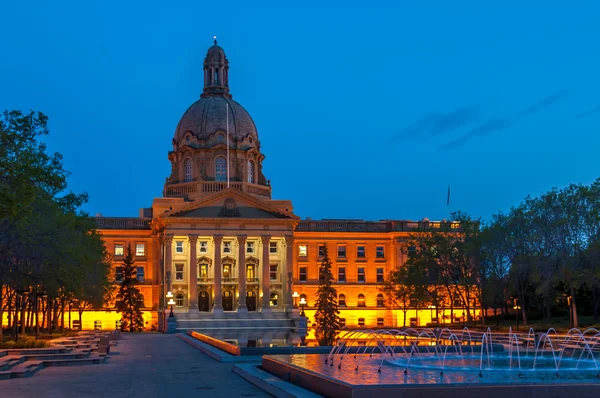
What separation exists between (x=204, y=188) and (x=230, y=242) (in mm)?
10592

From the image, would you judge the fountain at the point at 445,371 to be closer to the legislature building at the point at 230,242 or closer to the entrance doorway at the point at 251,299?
the legislature building at the point at 230,242

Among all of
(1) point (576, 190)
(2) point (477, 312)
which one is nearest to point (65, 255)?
(1) point (576, 190)

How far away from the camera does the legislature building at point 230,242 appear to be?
96.4 metres

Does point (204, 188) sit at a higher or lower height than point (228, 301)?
higher

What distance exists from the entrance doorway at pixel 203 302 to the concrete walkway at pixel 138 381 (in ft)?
215

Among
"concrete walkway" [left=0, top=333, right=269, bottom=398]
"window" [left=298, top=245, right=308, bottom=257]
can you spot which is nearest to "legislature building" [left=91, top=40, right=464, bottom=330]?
"window" [left=298, top=245, right=308, bottom=257]

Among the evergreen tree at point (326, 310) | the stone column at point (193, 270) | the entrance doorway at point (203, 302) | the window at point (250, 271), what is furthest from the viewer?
the window at point (250, 271)

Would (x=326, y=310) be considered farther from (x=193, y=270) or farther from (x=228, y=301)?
(x=228, y=301)

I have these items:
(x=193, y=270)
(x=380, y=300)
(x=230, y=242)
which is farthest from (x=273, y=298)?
(x=380, y=300)

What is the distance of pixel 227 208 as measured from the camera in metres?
97.0

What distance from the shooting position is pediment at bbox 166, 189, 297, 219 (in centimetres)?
9619

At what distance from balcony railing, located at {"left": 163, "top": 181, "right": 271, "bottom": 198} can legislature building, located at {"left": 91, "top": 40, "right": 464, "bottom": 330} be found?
0.13 meters

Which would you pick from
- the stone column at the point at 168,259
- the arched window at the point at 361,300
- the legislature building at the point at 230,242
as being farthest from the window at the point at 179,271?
the arched window at the point at 361,300

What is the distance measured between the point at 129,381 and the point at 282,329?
64805 millimetres
